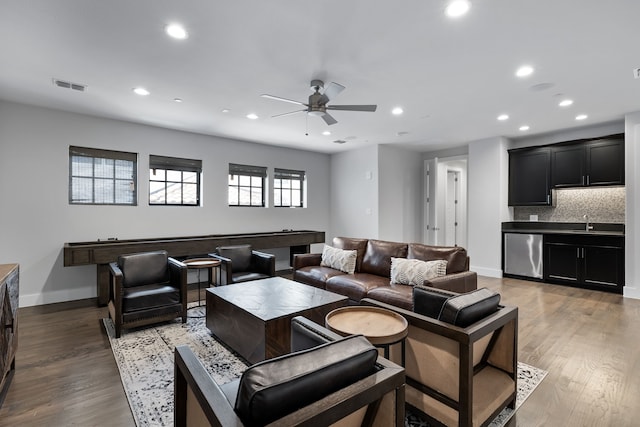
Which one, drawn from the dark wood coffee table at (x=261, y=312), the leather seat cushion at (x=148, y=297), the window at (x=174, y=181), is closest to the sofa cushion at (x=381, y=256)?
the dark wood coffee table at (x=261, y=312)

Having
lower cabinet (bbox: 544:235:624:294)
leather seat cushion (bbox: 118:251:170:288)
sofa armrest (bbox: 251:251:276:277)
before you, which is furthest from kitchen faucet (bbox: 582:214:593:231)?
leather seat cushion (bbox: 118:251:170:288)

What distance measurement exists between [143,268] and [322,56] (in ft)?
10.0

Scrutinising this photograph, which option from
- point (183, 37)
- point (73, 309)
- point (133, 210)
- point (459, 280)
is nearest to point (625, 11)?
point (459, 280)

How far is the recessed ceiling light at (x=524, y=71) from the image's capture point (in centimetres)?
298

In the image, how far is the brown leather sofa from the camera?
3153 millimetres

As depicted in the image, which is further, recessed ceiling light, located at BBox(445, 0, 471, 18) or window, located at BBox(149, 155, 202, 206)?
window, located at BBox(149, 155, 202, 206)

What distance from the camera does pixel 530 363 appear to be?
8.56ft

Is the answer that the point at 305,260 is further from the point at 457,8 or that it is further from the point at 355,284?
the point at 457,8

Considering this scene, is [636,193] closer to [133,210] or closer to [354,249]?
[354,249]

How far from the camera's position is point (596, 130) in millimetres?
5215

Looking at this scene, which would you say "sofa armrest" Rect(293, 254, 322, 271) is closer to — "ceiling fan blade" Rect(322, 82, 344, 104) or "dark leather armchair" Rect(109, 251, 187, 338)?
"dark leather armchair" Rect(109, 251, 187, 338)

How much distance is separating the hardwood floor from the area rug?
0.07 meters

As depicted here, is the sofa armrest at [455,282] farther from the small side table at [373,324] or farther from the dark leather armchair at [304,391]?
the dark leather armchair at [304,391]

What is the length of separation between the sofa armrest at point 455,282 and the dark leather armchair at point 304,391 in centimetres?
184
